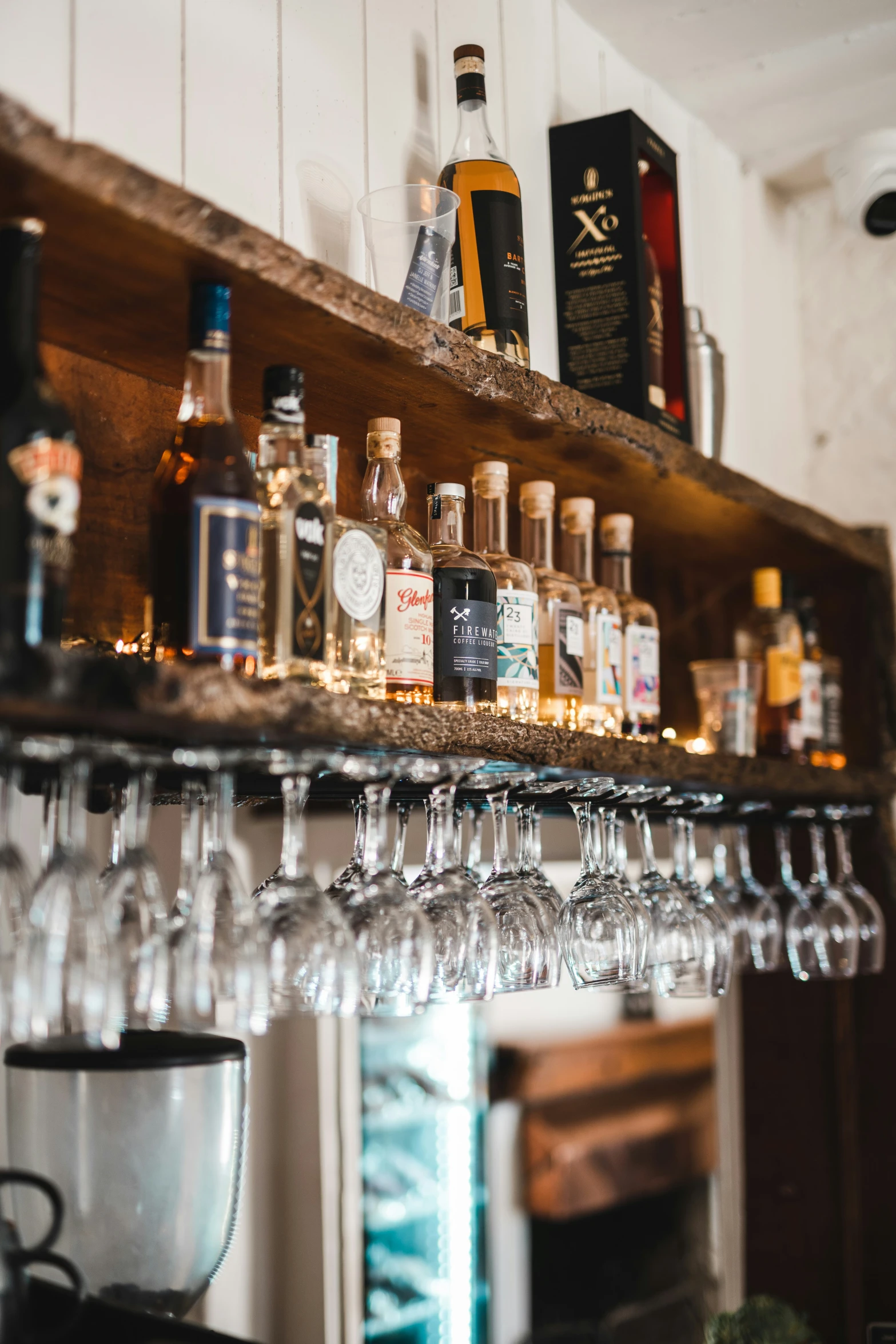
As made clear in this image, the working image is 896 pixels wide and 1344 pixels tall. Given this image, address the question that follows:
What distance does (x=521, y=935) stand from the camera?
141 cm

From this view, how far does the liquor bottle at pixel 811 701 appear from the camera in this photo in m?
2.34

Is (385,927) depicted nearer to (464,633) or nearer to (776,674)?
(464,633)

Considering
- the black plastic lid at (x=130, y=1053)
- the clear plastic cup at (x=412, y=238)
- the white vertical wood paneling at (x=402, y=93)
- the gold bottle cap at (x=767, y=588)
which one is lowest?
the black plastic lid at (x=130, y=1053)

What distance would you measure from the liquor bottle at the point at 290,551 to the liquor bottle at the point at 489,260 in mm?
395

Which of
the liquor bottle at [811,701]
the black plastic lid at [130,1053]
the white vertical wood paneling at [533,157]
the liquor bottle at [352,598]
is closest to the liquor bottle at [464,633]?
the liquor bottle at [352,598]

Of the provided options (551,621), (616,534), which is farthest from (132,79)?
(616,534)

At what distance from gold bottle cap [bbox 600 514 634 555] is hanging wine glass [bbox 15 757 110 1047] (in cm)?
117

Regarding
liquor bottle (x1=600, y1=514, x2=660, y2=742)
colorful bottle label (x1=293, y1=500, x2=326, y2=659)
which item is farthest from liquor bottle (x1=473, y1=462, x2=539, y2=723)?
colorful bottle label (x1=293, y1=500, x2=326, y2=659)

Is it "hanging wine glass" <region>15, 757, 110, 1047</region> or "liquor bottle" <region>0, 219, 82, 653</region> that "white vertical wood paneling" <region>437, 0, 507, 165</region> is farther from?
"hanging wine glass" <region>15, 757, 110, 1047</region>

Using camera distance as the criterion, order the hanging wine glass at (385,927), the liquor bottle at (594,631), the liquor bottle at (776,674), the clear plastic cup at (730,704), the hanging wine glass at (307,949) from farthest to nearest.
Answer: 1. the liquor bottle at (776,674)
2. the clear plastic cup at (730,704)
3. the liquor bottle at (594,631)
4. the hanging wine glass at (385,927)
5. the hanging wine glass at (307,949)

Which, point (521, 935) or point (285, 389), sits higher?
point (285, 389)

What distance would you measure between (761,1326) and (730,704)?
103 cm

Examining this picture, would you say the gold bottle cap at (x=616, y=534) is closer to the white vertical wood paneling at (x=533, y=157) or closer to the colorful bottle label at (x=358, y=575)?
the white vertical wood paneling at (x=533, y=157)

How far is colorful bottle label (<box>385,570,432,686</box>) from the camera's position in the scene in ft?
4.58
